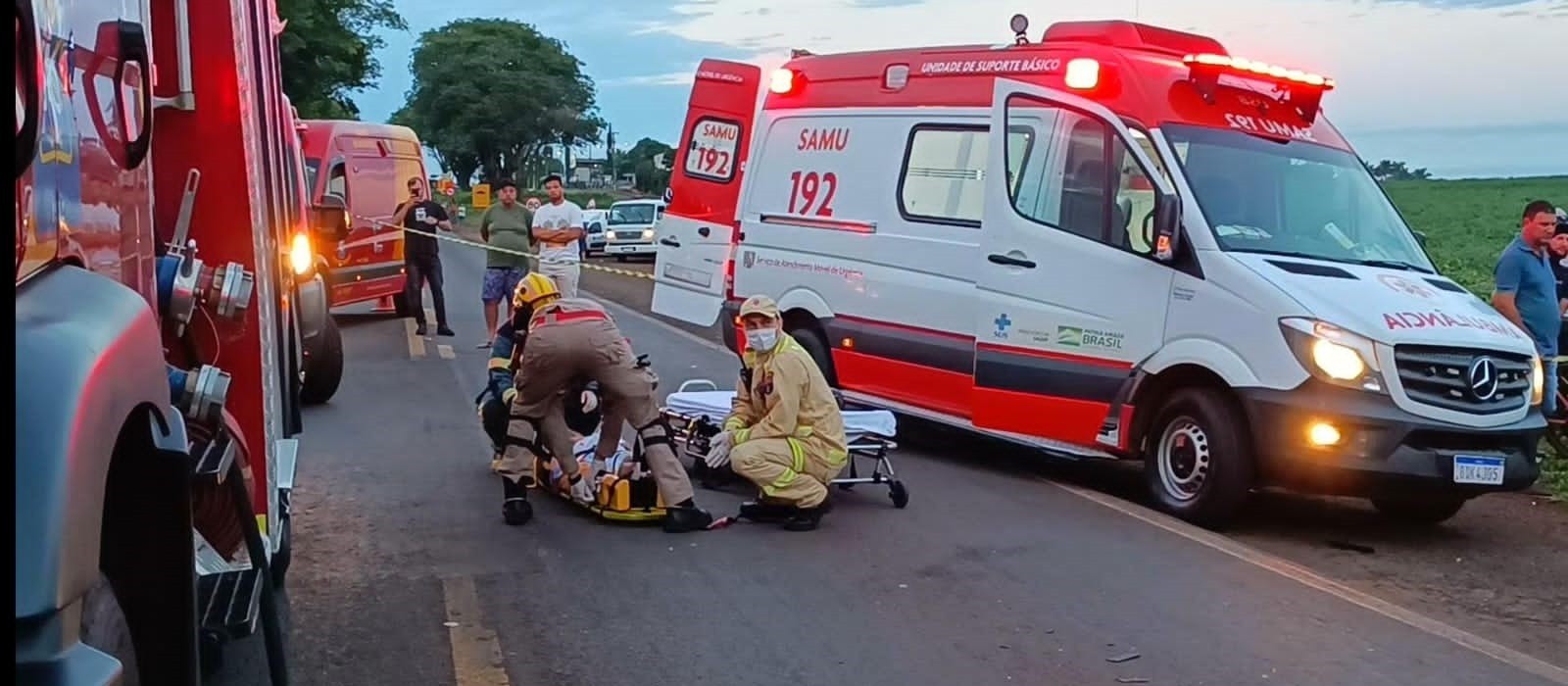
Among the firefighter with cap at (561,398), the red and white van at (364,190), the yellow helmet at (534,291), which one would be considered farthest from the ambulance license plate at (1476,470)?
Answer: the red and white van at (364,190)

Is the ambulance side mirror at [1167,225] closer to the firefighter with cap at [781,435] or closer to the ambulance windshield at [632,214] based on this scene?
the firefighter with cap at [781,435]

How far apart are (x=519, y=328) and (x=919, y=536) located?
7.88 ft

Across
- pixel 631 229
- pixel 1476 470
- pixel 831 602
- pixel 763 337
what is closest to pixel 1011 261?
pixel 763 337

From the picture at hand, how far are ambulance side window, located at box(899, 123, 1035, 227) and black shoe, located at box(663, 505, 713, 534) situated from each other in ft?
10.2

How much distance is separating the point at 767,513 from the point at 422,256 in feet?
31.5

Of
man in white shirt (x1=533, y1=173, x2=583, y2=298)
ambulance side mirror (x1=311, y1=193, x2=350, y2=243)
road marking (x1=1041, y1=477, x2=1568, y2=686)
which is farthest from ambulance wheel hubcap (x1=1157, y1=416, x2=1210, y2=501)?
man in white shirt (x1=533, y1=173, x2=583, y2=298)

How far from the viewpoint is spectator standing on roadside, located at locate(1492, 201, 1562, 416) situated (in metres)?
10.2

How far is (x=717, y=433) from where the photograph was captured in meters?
8.56

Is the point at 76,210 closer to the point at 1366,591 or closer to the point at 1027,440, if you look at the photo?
the point at 1366,591

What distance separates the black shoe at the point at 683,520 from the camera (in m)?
7.51

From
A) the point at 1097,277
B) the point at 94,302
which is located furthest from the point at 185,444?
the point at 1097,277

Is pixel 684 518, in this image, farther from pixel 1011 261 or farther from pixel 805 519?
pixel 1011 261

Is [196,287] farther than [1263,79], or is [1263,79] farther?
[1263,79]

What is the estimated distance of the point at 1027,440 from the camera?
926 centimetres
